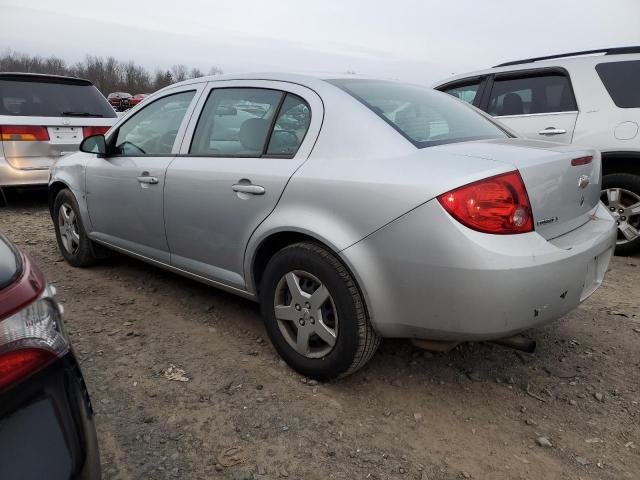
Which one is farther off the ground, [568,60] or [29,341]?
[568,60]

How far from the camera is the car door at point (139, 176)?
10.8 feet

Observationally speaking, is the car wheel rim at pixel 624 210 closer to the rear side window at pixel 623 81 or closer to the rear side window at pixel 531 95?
the rear side window at pixel 623 81

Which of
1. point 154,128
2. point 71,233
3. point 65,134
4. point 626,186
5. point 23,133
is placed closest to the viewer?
point 154,128

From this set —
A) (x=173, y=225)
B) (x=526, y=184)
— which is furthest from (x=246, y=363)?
(x=526, y=184)

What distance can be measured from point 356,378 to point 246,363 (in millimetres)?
617

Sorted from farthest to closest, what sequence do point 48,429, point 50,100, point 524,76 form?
point 50,100 → point 524,76 → point 48,429

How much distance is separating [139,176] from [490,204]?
91.8 inches

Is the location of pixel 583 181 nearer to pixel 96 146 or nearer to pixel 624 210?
pixel 624 210

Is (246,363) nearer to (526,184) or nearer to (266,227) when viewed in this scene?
(266,227)

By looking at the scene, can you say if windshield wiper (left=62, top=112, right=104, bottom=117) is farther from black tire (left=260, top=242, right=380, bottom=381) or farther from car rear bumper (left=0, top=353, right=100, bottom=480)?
car rear bumper (left=0, top=353, right=100, bottom=480)

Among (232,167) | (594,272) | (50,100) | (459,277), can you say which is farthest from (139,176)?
(50,100)

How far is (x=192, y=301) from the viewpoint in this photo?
3.65 meters

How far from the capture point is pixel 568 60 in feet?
15.8

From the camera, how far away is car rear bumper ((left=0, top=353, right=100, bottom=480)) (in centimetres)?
106
